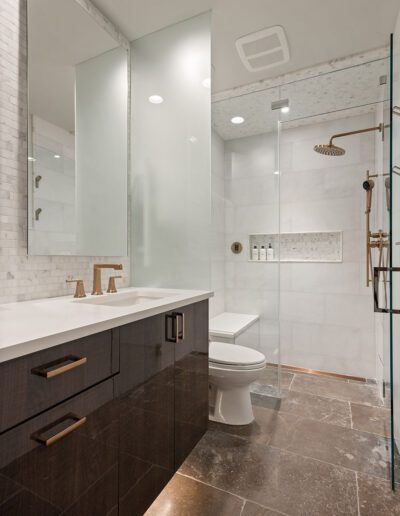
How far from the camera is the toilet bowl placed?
6.09 feet

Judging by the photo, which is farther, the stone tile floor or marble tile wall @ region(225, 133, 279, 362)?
marble tile wall @ region(225, 133, 279, 362)

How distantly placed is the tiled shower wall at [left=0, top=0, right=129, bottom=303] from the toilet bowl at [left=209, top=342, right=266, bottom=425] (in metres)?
1.14

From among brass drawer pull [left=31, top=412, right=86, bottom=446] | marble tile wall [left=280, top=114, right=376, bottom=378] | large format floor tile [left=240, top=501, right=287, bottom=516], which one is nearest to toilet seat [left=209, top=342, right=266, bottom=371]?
large format floor tile [left=240, top=501, right=287, bottom=516]

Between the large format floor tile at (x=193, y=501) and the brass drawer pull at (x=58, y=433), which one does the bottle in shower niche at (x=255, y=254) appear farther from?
the brass drawer pull at (x=58, y=433)

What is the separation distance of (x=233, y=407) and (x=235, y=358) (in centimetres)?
33

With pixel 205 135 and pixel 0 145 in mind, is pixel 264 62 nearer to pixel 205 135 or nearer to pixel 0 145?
pixel 205 135

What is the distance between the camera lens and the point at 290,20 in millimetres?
1846

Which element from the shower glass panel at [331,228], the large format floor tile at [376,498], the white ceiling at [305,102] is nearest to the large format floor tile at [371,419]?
the shower glass panel at [331,228]

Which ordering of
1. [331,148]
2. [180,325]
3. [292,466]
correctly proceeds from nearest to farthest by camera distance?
[180,325], [292,466], [331,148]

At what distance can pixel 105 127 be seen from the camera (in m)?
1.87

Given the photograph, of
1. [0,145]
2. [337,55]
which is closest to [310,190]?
[337,55]

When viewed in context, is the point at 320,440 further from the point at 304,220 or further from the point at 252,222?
the point at 304,220

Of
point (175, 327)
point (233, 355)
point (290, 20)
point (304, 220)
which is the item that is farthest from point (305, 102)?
point (175, 327)

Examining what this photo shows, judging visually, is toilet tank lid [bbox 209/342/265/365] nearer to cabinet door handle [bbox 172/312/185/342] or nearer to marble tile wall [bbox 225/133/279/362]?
marble tile wall [bbox 225/133/279/362]
